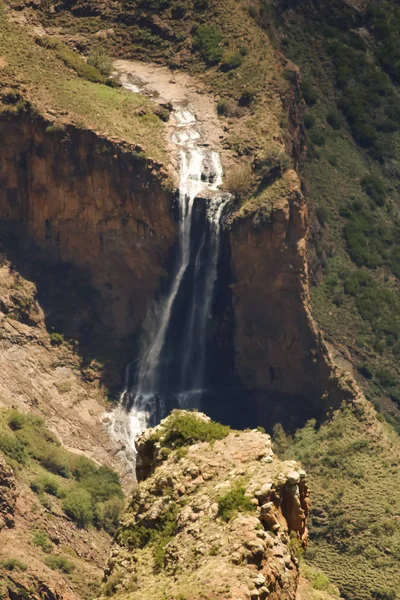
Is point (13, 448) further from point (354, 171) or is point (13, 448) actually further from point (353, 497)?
point (354, 171)

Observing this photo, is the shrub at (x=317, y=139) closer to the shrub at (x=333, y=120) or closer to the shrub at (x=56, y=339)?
the shrub at (x=333, y=120)

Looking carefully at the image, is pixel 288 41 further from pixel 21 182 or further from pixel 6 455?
pixel 6 455

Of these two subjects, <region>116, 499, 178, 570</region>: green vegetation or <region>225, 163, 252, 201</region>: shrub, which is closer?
<region>116, 499, 178, 570</region>: green vegetation

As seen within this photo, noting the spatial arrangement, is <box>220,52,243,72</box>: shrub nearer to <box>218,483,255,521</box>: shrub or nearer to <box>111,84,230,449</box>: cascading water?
<box>111,84,230,449</box>: cascading water

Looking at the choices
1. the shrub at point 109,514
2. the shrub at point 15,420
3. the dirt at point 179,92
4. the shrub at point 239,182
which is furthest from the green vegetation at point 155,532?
the dirt at point 179,92

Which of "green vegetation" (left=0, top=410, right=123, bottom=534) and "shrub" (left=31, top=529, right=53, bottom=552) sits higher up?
"green vegetation" (left=0, top=410, right=123, bottom=534)

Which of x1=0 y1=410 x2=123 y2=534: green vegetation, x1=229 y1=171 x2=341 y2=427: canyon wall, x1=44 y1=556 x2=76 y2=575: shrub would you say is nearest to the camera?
x1=44 y1=556 x2=76 y2=575: shrub

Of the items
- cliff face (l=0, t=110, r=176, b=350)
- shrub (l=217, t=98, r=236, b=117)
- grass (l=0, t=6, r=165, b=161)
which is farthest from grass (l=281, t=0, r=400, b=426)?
grass (l=0, t=6, r=165, b=161)
